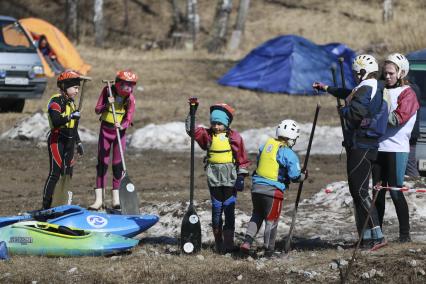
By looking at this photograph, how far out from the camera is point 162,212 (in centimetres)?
1211

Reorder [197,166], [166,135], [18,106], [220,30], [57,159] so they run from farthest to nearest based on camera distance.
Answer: [220,30] → [18,106] → [166,135] → [197,166] → [57,159]

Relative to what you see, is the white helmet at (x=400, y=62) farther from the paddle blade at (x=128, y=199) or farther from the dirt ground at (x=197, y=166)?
the paddle blade at (x=128, y=199)

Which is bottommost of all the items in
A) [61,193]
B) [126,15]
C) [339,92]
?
[61,193]

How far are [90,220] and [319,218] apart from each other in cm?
319

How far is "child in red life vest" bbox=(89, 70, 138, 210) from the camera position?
39.4 ft

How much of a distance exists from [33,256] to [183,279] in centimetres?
168

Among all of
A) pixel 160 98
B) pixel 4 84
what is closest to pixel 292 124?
pixel 4 84

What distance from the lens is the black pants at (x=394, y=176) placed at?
9922mm

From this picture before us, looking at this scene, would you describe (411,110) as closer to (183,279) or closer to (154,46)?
(183,279)

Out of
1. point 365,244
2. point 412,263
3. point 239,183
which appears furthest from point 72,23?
point 412,263

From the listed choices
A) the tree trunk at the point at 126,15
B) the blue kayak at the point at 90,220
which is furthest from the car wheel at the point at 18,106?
the tree trunk at the point at 126,15

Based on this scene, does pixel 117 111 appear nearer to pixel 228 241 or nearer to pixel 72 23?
pixel 228 241

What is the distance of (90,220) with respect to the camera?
406 inches

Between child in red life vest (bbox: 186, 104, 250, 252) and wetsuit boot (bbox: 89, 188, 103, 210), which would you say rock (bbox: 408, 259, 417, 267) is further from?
wetsuit boot (bbox: 89, 188, 103, 210)
